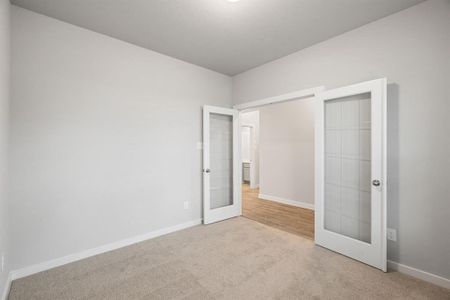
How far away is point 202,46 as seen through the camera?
2.91m

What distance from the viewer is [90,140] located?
2490 mm

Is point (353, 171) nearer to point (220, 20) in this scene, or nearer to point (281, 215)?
point (281, 215)

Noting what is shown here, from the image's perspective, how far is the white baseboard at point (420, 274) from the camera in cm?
191

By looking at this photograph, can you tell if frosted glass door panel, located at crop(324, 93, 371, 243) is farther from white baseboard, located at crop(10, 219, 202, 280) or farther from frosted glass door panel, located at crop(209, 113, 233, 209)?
white baseboard, located at crop(10, 219, 202, 280)

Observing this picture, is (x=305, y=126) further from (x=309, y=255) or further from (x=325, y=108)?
(x=309, y=255)

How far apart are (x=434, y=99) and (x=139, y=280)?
10.9ft

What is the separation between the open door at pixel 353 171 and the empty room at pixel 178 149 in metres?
0.01

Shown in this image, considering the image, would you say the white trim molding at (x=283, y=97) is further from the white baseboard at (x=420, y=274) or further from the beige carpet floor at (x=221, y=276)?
the white baseboard at (x=420, y=274)

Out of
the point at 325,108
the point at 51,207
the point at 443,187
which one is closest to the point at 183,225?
the point at 51,207

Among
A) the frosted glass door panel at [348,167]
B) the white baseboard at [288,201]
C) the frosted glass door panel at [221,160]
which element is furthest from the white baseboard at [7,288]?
the white baseboard at [288,201]

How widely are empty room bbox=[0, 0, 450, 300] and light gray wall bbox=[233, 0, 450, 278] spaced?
12 mm

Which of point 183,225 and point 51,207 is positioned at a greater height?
point 51,207

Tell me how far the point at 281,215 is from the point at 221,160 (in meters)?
1.58

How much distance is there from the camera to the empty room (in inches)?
76.8
